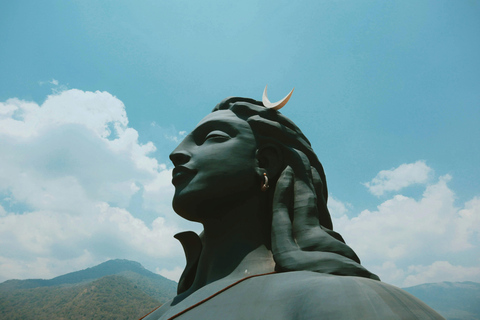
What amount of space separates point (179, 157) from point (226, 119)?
98 centimetres

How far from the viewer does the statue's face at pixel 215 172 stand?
4805 mm

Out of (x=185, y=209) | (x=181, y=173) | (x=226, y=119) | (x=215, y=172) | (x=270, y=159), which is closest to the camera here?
(x=215, y=172)

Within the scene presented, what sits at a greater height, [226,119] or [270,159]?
[226,119]

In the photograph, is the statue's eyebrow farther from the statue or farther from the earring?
the earring

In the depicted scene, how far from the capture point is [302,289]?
319 cm

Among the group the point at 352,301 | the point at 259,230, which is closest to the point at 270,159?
the point at 259,230

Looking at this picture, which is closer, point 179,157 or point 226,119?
point 179,157

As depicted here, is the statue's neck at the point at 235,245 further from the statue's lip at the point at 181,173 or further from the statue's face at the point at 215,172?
the statue's lip at the point at 181,173

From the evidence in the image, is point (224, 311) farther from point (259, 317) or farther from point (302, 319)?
point (302, 319)

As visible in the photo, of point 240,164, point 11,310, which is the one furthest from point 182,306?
point 11,310

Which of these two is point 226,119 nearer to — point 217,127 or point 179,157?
point 217,127

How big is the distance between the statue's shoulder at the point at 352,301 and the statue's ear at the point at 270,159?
2.23 metres

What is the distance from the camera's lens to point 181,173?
16.6ft

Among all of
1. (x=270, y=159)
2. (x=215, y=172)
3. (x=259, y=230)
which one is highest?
(x=270, y=159)
